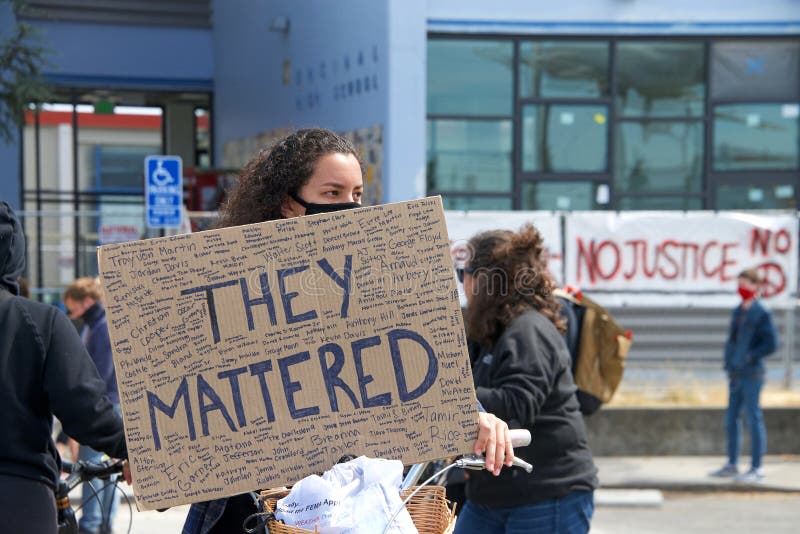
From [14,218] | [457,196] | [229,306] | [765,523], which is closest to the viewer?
[229,306]

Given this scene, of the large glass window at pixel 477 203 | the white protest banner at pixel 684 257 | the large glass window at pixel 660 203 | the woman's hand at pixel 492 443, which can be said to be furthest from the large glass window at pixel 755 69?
the woman's hand at pixel 492 443

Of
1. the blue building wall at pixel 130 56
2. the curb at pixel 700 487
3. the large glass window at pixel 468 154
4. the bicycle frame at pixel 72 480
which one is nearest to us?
the bicycle frame at pixel 72 480

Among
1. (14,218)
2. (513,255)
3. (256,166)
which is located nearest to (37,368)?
(14,218)

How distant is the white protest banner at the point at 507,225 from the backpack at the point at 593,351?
405 centimetres

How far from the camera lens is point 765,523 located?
8914 millimetres

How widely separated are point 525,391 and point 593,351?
9.10 ft

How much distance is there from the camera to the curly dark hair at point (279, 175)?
3.24 meters

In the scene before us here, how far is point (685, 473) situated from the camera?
10586mm

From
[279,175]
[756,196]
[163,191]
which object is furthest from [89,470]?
[756,196]

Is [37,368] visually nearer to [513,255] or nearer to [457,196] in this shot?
[513,255]

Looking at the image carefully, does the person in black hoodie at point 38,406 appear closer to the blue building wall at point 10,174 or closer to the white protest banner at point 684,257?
the white protest banner at point 684,257

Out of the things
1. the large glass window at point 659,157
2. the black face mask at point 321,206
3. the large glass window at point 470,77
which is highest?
the large glass window at point 470,77

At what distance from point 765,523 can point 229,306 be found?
7069 millimetres

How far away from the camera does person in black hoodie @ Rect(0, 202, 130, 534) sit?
354 cm
